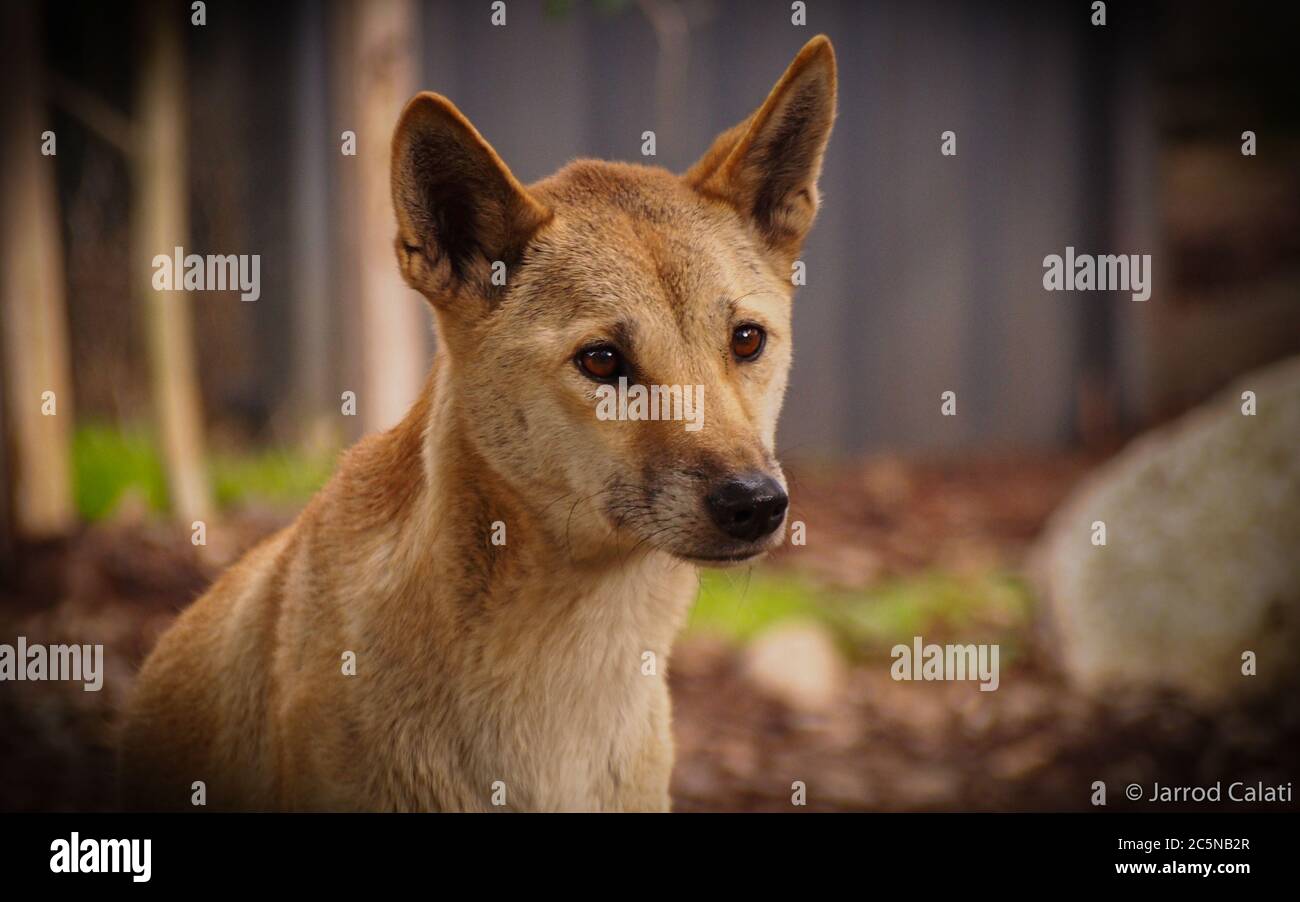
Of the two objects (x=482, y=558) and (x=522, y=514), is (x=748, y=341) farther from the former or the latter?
(x=482, y=558)

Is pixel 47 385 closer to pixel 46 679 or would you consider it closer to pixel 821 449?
pixel 46 679

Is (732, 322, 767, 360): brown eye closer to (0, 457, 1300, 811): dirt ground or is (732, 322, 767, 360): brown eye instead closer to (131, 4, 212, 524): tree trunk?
(0, 457, 1300, 811): dirt ground

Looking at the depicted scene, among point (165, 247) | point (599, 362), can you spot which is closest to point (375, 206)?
point (165, 247)

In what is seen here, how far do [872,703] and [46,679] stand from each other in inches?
132

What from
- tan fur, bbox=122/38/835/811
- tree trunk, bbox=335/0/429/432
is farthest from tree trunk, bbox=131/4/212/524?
tan fur, bbox=122/38/835/811

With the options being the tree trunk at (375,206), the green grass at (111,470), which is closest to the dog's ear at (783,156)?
the tree trunk at (375,206)

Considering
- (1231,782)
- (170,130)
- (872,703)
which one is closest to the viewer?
(1231,782)

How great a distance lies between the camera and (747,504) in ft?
8.14

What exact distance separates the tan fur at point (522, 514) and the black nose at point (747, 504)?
4 cm

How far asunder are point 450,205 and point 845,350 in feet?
16.4

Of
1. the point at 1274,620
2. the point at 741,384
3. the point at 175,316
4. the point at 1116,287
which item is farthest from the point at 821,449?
the point at 741,384

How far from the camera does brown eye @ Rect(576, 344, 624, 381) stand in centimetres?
267

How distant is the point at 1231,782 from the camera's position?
4461mm
